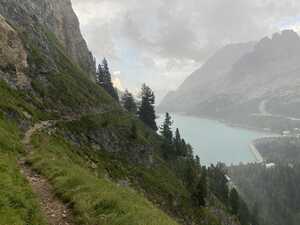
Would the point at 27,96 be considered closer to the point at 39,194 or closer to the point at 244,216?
the point at 39,194

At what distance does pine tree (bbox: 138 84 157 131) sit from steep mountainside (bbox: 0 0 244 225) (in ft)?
86.2

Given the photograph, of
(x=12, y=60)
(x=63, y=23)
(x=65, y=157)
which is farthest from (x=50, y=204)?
(x=63, y=23)

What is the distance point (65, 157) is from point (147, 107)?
9267cm

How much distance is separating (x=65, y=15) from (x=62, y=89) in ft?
394

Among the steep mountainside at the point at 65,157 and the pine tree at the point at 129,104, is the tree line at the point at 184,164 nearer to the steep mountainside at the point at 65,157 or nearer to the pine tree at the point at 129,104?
the pine tree at the point at 129,104

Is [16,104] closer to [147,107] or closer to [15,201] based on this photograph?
[15,201]

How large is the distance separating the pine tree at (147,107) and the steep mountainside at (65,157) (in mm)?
26277

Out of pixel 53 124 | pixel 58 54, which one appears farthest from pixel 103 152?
pixel 58 54

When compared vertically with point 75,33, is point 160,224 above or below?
below

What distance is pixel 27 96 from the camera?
54.5m

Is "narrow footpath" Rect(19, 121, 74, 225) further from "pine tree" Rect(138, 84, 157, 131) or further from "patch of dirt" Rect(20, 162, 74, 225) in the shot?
"pine tree" Rect(138, 84, 157, 131)

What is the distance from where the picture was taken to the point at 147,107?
4958 inches

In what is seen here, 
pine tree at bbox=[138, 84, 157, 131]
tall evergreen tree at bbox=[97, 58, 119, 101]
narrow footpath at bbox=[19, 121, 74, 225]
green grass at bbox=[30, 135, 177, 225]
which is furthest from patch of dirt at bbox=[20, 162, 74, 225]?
tall evergreen tree at bbox=[97, 58, 119, 101]

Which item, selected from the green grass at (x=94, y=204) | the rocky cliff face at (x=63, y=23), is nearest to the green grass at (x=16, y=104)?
the green grass at (x=94, y=204)
